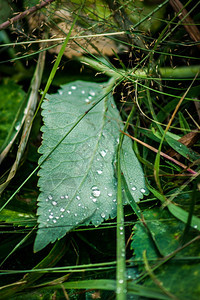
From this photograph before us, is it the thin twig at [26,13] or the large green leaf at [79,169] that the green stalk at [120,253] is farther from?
the thin twig at [26,13]

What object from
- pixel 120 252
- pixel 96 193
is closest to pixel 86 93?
pixel 96 193

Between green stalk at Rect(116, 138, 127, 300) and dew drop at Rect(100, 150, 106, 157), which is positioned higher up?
dew drop at Rect(100, 150, 106, 157)

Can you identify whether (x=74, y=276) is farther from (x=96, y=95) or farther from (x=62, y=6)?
(x=62, y=6)

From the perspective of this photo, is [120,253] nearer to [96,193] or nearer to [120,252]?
[120,252]

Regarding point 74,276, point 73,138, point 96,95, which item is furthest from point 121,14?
point 74,276

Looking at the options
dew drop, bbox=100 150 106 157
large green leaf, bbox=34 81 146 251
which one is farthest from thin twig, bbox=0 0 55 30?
dew drop, bbox=100 150 106 157

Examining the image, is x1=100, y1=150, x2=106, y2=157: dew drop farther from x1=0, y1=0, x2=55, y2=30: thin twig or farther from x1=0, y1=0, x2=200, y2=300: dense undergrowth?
x1=0, y1=0, x2=55, y2=30: thin twig

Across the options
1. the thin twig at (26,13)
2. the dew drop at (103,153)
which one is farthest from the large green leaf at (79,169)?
the thin twig at (26,13)
